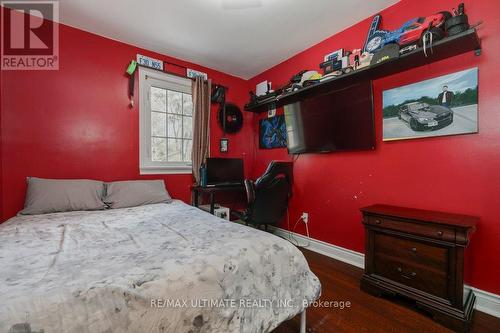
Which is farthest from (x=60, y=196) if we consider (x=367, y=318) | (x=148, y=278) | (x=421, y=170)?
(x=421, y=170)

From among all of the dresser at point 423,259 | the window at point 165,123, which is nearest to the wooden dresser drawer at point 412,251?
the dresser at point 423,259

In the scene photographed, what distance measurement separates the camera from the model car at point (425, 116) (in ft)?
5.87

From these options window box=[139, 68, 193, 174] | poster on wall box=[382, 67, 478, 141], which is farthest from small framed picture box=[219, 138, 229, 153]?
poster on wall box=[382, 67, 478, 141]

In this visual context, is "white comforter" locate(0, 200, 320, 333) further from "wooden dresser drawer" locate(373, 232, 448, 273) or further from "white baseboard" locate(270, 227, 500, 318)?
"white baseboard" locate(270, 227, 500, 318)

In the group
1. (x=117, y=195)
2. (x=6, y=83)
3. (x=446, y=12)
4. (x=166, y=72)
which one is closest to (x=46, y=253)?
(x=117, y=195)

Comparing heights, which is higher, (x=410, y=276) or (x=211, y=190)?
(x=211, y=190)

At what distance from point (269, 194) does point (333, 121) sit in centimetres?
111

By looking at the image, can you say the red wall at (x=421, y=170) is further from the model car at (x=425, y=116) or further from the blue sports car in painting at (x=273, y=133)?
the blue sports car in painting at (x=273, y=133)

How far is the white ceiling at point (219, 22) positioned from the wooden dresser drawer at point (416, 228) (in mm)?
2019

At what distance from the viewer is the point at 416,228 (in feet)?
5.27

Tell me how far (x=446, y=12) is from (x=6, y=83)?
154 inches

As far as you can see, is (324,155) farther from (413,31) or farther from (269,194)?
(413,31)

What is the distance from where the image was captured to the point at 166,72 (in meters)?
3.06

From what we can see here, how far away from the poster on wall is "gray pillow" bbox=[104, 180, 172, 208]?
2.52 metres
